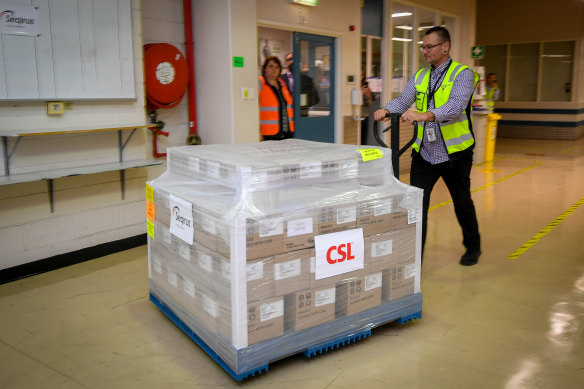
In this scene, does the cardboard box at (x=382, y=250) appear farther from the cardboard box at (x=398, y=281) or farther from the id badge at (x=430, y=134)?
the id badge at (x=430, y=134)

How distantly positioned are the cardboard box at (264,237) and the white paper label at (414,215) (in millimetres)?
842

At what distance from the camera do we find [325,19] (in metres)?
6.17

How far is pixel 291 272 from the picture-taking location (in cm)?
239

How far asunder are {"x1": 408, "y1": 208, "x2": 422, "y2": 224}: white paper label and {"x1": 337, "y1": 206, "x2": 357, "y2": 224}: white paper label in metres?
0.41

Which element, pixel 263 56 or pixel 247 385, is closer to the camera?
pixel 247 385

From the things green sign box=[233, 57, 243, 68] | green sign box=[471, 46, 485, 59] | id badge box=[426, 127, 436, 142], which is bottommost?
→ id badge box=[426, 127, 436, 142]

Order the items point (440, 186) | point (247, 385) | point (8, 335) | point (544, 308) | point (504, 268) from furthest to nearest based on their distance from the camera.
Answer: point (440, 186)
point (504, 268)
point (544, 308)
point (8, 335)
point (247, 385)

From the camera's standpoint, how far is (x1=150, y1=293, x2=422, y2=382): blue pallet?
236 cm

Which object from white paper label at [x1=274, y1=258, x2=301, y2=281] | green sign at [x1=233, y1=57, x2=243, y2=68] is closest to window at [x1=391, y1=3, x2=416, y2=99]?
green sign at [x1=233, y1=57, x2=243, y2=68]

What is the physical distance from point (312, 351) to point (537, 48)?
13745mm

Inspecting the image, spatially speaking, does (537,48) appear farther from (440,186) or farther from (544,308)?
(544,308)

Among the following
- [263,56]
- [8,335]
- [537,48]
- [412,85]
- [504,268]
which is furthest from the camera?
[537,48]

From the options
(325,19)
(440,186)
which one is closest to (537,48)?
(440,186)

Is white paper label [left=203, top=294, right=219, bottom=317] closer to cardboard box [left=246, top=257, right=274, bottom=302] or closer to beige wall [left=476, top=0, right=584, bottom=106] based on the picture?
cardboard box [left=246, top=257, right=274, bottom=302]
